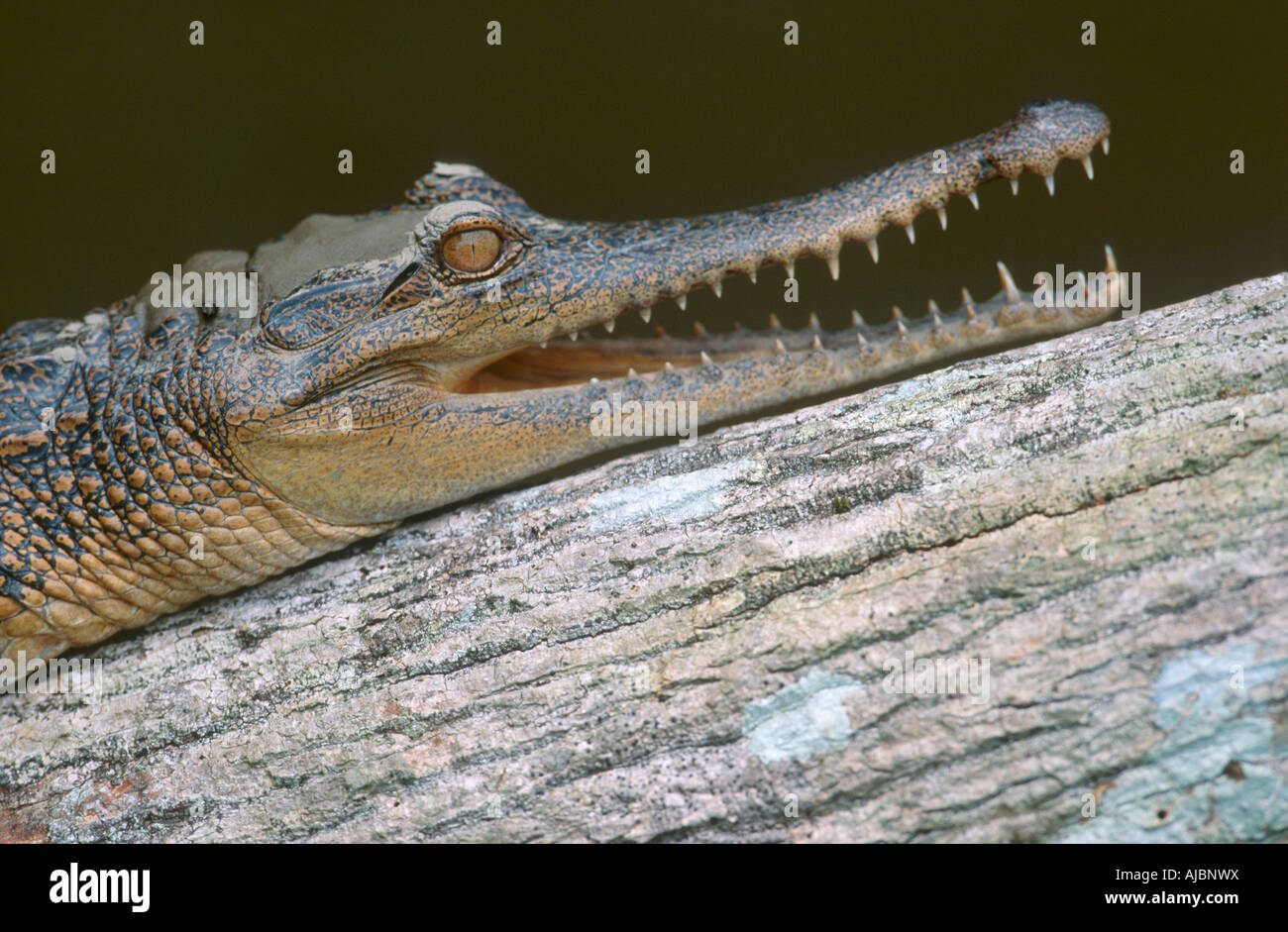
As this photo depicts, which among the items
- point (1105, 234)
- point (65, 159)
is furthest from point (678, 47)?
point (65, 159)

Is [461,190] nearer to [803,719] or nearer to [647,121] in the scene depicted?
[803,719]

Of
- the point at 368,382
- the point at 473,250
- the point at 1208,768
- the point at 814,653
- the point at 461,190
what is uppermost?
the point at 461,190

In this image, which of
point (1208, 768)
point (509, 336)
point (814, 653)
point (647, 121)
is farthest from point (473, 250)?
point (647, 121)

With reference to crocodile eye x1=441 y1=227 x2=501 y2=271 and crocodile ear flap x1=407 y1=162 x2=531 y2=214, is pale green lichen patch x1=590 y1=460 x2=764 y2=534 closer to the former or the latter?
crocodile eye x1=441 y1=227 x2=501 y2=271

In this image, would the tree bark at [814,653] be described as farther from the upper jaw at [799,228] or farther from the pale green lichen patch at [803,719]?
the upper jaw at [799,228]

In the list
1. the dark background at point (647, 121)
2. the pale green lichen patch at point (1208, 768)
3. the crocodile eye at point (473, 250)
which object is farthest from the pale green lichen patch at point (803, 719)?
the dark background at point (647, 121)

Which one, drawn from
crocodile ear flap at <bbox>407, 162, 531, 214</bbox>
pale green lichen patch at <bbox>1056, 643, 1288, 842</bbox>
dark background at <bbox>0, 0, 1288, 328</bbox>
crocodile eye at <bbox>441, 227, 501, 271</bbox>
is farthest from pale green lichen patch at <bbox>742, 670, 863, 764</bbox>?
dark background at <bbox>0, 0, 1288, 328</bbox>

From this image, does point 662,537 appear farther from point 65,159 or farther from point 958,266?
point 65,159

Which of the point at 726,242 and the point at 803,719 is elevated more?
the point at 726,242
